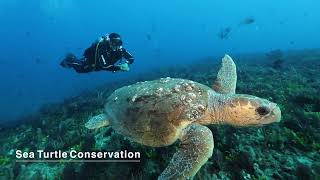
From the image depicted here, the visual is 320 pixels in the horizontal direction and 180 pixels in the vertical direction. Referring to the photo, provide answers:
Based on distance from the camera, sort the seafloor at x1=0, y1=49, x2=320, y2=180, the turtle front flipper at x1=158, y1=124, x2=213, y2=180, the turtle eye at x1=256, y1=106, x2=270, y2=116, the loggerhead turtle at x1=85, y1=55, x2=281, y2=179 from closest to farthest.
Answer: the turtle front flipper at x1=158, y1=124, x2=213, y2=180
the loggerhead turtle at x1=85, y1=55, x2=281, y2=179
the turtle eye at x1=256, y1=106, x2=270, y2=116
the seafloor at x1=0, y1=49, x2=320, y2=180

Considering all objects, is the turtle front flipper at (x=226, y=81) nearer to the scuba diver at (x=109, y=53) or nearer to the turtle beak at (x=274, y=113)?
the turtle beak at (x=274, y=113)

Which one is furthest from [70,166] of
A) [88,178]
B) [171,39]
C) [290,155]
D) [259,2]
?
[259,2]

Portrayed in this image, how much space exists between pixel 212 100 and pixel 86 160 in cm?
229

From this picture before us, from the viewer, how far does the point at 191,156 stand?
3.50 metres

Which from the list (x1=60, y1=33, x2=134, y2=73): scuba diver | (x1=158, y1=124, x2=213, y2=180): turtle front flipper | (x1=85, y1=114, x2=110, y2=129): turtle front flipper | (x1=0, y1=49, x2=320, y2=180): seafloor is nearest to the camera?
(x1=158, y1=124, x2=213, y2=180): turtle front flipper

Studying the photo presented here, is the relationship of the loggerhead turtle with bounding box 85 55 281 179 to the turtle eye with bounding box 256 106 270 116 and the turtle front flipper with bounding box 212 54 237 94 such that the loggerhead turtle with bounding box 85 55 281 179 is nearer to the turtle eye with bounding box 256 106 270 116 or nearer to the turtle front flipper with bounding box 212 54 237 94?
the turtle eye with bounding box 256 106 270 116

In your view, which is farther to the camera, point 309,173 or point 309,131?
point 309,131

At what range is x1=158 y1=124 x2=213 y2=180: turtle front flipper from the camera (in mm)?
3398

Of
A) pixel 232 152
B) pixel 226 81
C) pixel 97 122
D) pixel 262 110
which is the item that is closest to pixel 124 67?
pixel 97 122

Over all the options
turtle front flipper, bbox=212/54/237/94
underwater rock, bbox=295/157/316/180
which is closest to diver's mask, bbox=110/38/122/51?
turtle front flipper, bbox=212/54/237/94

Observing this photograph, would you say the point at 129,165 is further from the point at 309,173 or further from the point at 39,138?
the point at 39,138

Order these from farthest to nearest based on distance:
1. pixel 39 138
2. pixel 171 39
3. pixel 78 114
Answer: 1. pixel 171 39
2. pixel 78 114
3. pixel 39 138

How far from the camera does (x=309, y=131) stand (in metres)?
4.64

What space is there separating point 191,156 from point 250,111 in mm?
1019
